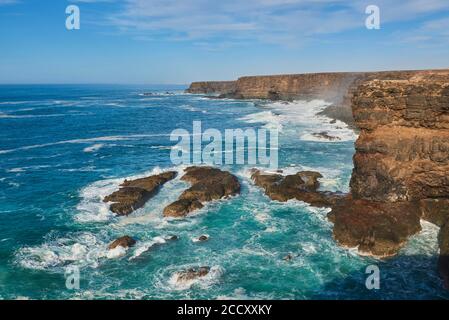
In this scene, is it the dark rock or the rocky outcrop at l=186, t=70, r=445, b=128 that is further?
the rocky outcrop at l=186, t=70, r=445, b=128

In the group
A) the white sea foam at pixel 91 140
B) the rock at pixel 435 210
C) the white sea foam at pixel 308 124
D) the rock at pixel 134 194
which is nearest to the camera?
the rock at pixel 435 210

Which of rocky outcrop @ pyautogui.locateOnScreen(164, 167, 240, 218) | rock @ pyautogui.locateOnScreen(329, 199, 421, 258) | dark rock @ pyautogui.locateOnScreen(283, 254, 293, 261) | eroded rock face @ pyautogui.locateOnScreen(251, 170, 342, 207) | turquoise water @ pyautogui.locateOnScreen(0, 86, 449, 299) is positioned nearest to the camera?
turquoise water @ pyautogui.locateOnScreen(0, 86, 449, 299)

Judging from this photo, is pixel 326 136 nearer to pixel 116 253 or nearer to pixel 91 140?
pixel 91 140

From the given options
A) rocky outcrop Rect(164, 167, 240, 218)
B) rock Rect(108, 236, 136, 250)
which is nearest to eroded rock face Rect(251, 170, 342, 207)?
rocky outcrop Rect(164, 167, 240, 218)

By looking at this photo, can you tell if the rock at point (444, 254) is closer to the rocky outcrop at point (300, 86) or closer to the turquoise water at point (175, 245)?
the turquoise water at point (175, 245)

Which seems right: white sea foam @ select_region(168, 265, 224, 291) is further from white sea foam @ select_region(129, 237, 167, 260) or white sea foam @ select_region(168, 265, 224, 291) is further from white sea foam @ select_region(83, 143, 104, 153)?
white sea foam @ select_region(83, 143, 104, 153)

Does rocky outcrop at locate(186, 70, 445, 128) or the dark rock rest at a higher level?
rocky outcrop at locate(186, 70, 445, 128)

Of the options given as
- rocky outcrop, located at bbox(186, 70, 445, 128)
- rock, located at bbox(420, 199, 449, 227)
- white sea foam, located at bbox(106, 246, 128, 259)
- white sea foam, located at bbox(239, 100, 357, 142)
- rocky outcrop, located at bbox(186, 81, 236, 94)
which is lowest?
white sea foam, located at bbox(106, 246, 128, 259)

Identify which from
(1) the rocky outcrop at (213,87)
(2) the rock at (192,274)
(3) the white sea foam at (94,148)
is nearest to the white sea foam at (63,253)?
(2) the rock at (192,274)
